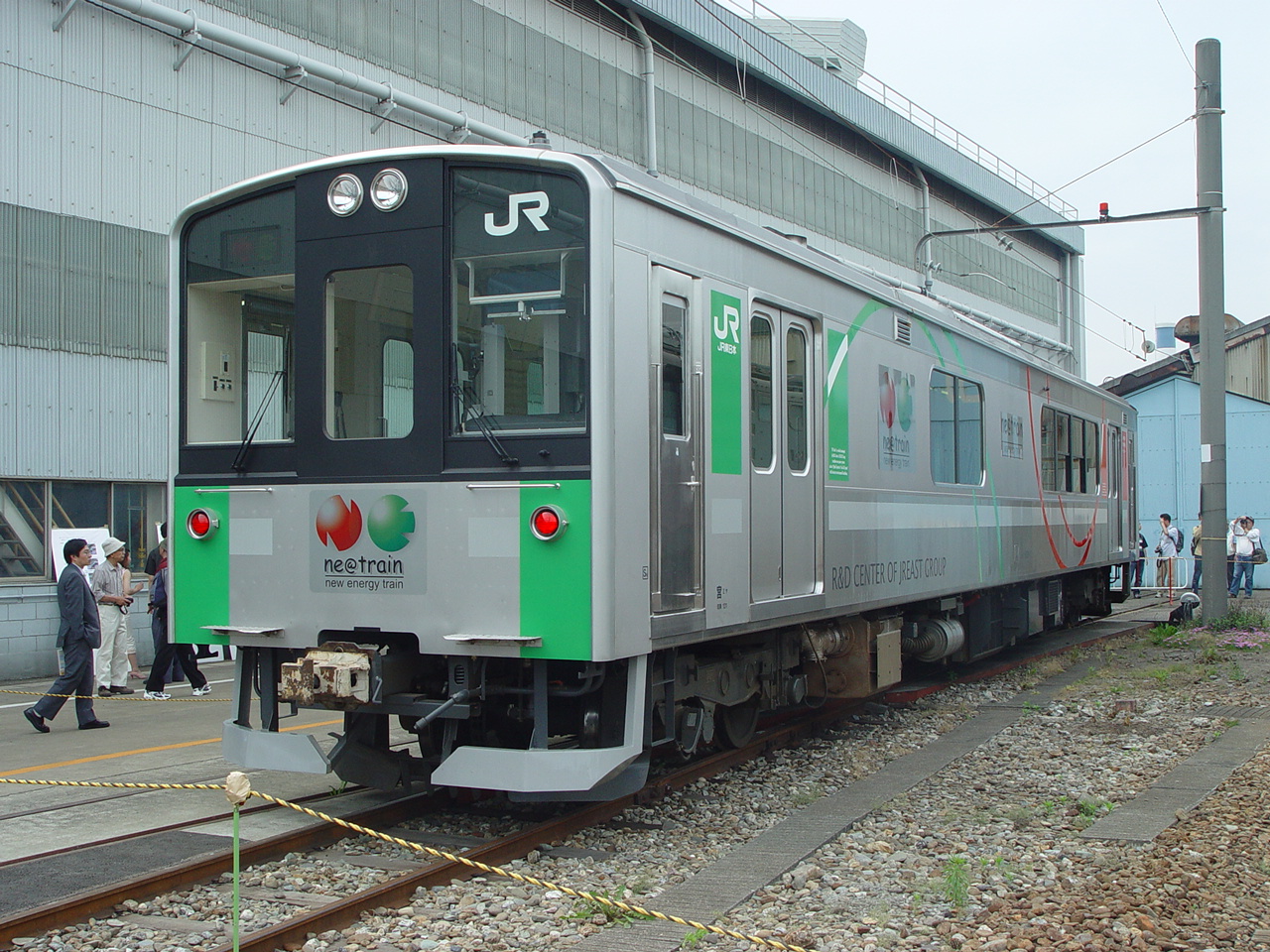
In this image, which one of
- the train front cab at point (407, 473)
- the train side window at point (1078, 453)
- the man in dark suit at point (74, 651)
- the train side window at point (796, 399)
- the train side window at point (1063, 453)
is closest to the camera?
the train front cab at point (407, 473)

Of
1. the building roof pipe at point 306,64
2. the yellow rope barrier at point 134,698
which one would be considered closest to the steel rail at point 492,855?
the yellow rope barrier at point 134,698

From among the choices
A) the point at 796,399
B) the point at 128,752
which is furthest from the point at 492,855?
the point at 128,752

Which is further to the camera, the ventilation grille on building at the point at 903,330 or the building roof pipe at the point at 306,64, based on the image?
the building roof pipe at the point at 306,64

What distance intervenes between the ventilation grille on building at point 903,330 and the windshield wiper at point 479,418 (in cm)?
456

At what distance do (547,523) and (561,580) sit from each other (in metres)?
0.27

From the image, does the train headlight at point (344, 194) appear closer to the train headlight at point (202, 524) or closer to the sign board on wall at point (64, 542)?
the train headlight at point (202, 524)

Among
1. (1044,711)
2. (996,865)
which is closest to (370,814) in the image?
(996,865)

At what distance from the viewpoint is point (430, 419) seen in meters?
6.09

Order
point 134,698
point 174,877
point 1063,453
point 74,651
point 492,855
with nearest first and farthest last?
point 174,877, point 492,855, point 74,651, point 134,698, point 1063,453

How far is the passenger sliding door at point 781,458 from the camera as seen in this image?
730 centimetres

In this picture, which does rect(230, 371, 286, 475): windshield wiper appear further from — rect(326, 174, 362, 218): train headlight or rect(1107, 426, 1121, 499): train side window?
rect(1107, 426, 1121, 499): train side window

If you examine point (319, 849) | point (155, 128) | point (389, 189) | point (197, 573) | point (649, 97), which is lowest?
point (319, 849)

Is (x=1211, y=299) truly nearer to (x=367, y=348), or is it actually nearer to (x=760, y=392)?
(x=760, y=392)

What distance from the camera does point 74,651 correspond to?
996 cm
